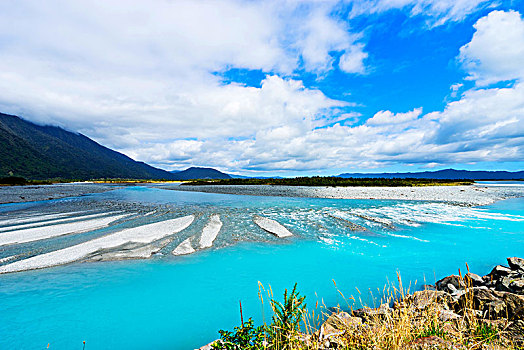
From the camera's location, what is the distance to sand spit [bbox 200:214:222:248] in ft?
54.1

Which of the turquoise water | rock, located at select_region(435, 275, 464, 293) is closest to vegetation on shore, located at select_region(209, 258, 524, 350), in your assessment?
rock, located at select_region(435, 275, 464, 293)

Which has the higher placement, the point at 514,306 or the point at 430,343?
the point at 430,343

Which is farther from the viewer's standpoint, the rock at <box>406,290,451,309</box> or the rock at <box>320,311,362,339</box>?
the rock at <box>406,290,451,309</box>

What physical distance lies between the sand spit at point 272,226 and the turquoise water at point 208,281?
4.01ft

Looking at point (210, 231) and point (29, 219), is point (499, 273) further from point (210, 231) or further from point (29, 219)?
point (29, 219)

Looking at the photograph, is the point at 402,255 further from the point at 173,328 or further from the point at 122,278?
the point at 122,278

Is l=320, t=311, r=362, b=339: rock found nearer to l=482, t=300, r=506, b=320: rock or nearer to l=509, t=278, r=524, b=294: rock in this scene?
l=482, t=300, r=506, b=320: rock

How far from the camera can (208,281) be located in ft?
36.7

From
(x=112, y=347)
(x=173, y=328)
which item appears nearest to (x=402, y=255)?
(x=173, y=328)

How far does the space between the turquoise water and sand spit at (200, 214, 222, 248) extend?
80 cm

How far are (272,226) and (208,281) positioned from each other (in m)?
11.1

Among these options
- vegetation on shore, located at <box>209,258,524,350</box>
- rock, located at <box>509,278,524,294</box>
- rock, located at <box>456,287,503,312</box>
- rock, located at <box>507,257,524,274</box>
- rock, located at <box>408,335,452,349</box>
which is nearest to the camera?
rock, located at <box>408,335,452,349</box>

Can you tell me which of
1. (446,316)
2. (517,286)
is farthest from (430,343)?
(517,286)

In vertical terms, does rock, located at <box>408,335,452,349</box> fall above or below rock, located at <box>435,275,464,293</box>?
above
